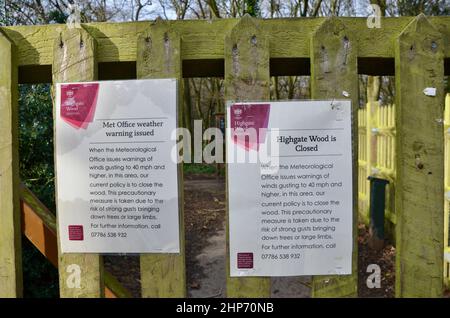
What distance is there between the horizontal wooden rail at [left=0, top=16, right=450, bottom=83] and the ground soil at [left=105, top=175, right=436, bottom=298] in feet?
13.4

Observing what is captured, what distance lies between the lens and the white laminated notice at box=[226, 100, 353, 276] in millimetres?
1703

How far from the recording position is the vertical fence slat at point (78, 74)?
174cm

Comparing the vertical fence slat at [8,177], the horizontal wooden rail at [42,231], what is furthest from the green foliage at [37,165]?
the vertical fence slat at [8,177]

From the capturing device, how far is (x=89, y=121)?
5.76 feet

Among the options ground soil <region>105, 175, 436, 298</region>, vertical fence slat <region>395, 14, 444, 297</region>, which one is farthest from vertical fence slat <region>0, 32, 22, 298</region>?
ground soil <region>105, 175, 436, 298</region>

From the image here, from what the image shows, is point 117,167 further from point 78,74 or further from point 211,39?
point 211,39

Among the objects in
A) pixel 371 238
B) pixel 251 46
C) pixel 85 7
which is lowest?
pixel 371 238

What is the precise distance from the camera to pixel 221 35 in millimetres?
1748

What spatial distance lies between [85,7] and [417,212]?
655 inches

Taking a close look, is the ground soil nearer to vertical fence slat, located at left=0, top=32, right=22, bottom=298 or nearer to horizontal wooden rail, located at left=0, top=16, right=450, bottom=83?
vertical fence slat, located at left=0, top=32, right=22, bottom=298

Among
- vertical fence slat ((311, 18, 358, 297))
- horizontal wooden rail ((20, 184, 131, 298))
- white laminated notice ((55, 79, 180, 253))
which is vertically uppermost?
vertical fence slat ((311, 18, 358, 297))

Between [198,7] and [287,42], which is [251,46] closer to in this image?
[287,42]
